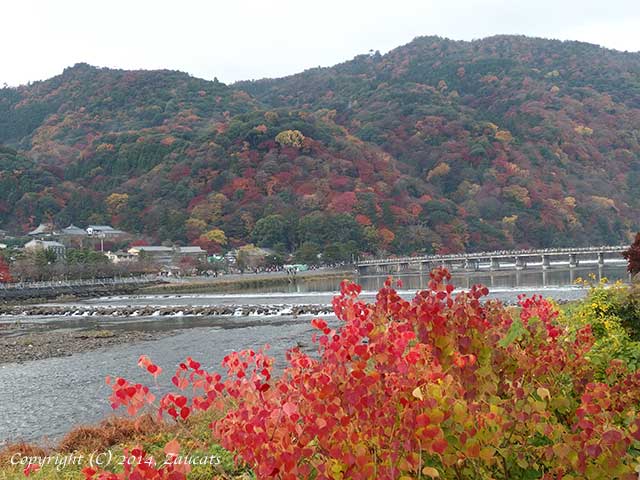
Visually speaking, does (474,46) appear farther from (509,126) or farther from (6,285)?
(6,285)

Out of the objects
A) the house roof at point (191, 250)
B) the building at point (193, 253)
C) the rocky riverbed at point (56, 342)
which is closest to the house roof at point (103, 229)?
the house roof at point (191, 250)

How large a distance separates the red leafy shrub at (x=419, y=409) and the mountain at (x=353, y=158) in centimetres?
6411

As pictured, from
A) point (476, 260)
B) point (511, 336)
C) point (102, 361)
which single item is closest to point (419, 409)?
point (511, 336)

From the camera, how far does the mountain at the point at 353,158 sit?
251 ft

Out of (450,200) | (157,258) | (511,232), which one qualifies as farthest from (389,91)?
(157,258)

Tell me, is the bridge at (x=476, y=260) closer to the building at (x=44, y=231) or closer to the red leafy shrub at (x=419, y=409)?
the building at (x=44, y=231)

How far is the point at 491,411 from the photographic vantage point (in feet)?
9.31

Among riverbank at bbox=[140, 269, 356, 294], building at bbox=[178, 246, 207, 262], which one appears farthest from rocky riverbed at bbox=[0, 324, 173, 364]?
building at bbox=[178, 246, 207, 262]

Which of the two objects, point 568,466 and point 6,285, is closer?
point 568,466

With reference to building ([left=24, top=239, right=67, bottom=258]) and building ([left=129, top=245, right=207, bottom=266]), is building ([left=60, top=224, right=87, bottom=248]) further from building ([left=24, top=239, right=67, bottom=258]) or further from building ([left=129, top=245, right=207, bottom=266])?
building ([left=129, top=245, right=207, bottom=266])

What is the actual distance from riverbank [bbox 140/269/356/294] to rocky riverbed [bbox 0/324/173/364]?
86.7 ft

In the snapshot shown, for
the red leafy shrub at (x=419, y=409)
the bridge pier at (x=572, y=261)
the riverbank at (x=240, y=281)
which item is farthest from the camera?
the bridge pier at (x=572, y=261)

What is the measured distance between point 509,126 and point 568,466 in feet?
377

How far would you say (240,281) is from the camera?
181 ft
